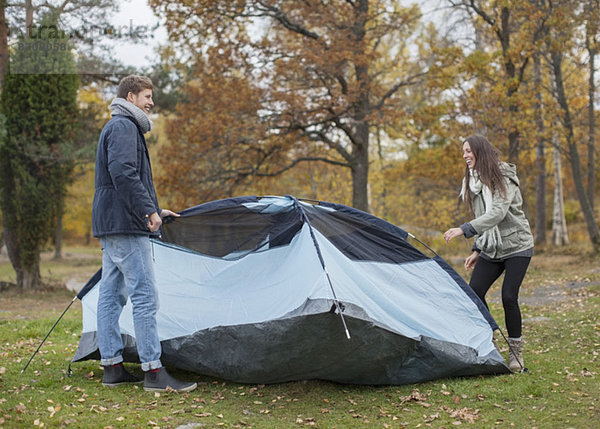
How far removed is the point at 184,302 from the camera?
14.9 feet

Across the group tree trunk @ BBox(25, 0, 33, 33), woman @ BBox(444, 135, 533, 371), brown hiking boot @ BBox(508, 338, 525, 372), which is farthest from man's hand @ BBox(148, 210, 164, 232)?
tree trunk @ BBox(25, 0, 33, 33)

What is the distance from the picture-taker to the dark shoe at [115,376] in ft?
13.7

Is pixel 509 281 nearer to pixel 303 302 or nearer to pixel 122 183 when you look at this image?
pixel 303 302

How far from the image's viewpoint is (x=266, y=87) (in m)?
13.6

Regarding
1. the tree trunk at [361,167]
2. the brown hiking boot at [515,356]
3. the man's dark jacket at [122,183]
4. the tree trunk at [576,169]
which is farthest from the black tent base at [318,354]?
the tree trunk at [361,167]

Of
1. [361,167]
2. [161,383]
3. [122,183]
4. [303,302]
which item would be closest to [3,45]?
[361,167]

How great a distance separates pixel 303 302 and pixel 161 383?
1.11 metres

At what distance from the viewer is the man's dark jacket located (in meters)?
3.86

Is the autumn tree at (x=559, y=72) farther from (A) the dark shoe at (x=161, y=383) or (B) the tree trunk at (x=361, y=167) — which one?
(A) the dark shoe at (x=161, y=383)

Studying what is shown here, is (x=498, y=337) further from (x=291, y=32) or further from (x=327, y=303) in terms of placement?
(x=291, y=32)

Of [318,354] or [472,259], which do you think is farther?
[472,259]

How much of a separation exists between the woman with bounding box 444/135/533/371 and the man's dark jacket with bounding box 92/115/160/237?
2.20m

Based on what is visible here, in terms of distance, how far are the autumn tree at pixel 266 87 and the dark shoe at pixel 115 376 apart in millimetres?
9125

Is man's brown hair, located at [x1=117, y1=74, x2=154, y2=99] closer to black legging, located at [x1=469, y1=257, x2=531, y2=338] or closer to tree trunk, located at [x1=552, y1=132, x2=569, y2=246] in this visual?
black legging, located at [x1=469, y1=257, x2=531, y2=338]
